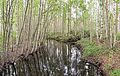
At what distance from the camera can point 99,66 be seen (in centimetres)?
1705

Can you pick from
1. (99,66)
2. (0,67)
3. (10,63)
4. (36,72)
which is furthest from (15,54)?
(99,66)

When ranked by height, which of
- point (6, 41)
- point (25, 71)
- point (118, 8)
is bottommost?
point (25, 71)

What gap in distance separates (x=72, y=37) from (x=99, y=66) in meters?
25.3

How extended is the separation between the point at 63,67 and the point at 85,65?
5.89 feet

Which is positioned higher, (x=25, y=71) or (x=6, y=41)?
(x=6, y=41)

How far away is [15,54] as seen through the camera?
850 inches

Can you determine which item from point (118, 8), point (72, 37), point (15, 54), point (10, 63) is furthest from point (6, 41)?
point (72, 37)

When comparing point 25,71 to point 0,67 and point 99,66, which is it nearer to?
point 0,67

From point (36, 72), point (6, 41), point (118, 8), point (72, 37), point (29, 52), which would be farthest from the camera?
point (72, 37)

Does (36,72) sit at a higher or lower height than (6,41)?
lower

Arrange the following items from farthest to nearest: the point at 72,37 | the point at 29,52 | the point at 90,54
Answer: the point at 72,37, the point at 29,52, the point at 90,54

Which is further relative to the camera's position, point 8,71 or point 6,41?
point 6,41

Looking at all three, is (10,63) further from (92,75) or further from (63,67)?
(92,75)

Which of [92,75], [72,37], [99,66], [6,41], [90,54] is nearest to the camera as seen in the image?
[92,75]
